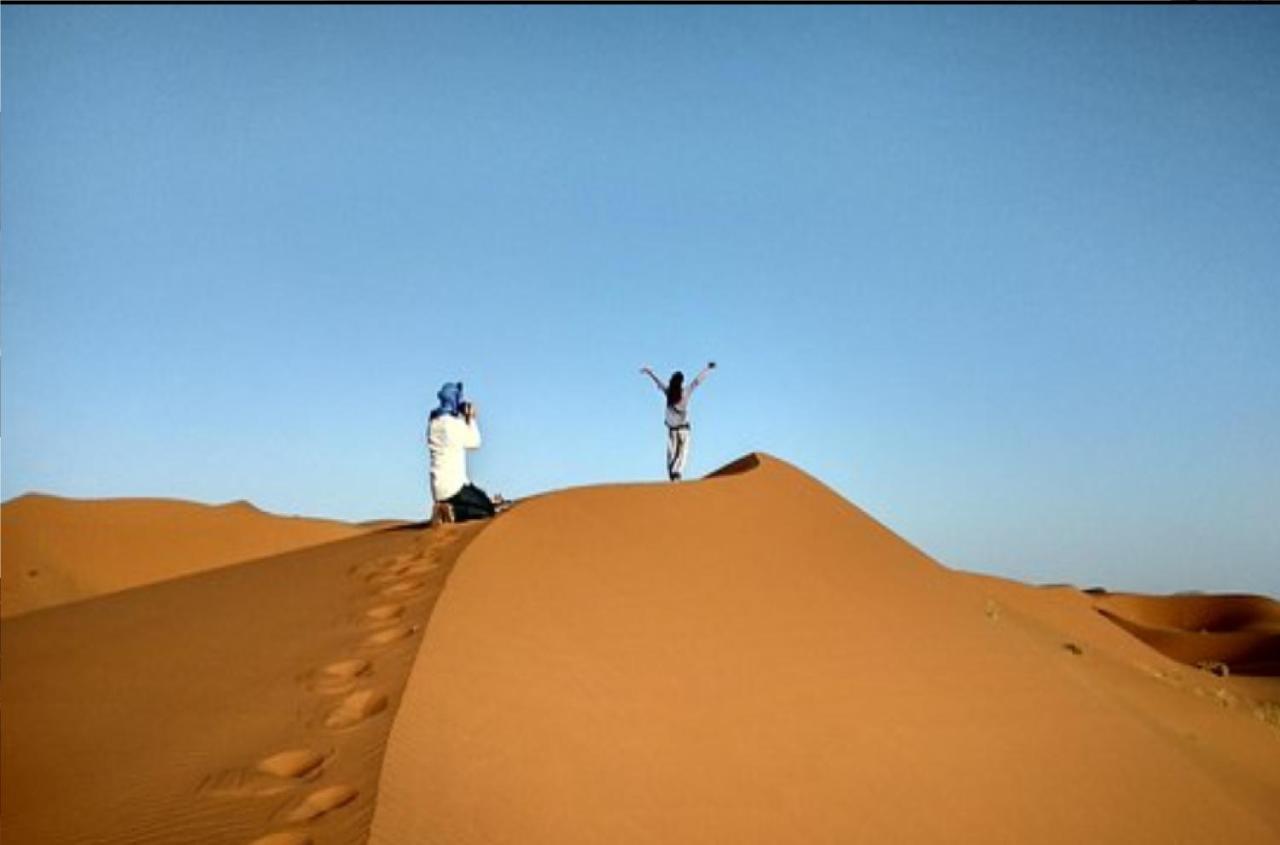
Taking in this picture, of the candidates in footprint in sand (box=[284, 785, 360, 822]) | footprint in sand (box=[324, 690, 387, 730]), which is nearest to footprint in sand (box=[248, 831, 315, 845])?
footprint in sand (box=[284, 785, 360, 822])

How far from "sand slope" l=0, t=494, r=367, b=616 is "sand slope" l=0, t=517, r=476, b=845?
10.2 meters

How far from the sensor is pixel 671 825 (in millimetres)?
4168

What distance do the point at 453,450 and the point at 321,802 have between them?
5.65 meters

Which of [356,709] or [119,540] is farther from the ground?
[119,540]

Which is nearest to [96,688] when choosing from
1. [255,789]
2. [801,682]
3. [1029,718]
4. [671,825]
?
[255,789]

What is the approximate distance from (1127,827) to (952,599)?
345 centimetres

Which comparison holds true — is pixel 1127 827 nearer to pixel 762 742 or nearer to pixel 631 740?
pixel 762 742

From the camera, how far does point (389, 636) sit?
5809 millimetres

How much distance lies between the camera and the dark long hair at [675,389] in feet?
38.9

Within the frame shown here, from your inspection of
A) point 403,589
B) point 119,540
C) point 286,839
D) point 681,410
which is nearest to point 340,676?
point 403,589

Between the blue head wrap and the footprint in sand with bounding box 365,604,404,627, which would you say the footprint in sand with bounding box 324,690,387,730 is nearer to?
the footprint in sand with bounding box 365,604,404,627

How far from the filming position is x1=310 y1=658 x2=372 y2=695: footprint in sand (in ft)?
16.9

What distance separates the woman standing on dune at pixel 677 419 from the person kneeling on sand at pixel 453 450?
334 cm

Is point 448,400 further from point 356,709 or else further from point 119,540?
point 119,540
